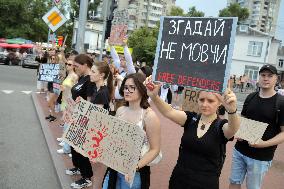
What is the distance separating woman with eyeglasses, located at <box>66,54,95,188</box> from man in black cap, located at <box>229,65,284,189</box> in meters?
2.13

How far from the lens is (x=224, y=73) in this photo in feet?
10.6

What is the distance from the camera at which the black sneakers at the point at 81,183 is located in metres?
5.39

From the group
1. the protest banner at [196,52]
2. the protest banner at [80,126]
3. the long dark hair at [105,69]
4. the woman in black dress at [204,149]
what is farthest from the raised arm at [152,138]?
the long dark hair at [105,69]

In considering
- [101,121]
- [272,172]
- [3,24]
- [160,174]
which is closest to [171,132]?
[272,172]

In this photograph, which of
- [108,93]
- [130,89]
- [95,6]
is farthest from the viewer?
[95,6]

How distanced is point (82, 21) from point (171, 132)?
4057 mm

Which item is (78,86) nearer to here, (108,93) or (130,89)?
(108,93)

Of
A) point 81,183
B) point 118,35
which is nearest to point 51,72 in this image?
point 118,35

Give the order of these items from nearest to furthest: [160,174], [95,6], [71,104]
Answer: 1. [71,104]
2. [160,174]
3. [95,6]

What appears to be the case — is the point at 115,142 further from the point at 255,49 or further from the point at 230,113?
the point at 255,49

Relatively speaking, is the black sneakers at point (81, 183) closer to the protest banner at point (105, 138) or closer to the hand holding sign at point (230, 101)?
the protest banner at point (105, 138)

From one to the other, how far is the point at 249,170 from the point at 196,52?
1511 mm

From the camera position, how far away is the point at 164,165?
713 centimetres

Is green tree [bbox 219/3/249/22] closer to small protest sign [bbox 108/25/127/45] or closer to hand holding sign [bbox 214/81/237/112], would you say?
small protest sign [bbox 108/25/127/45]
